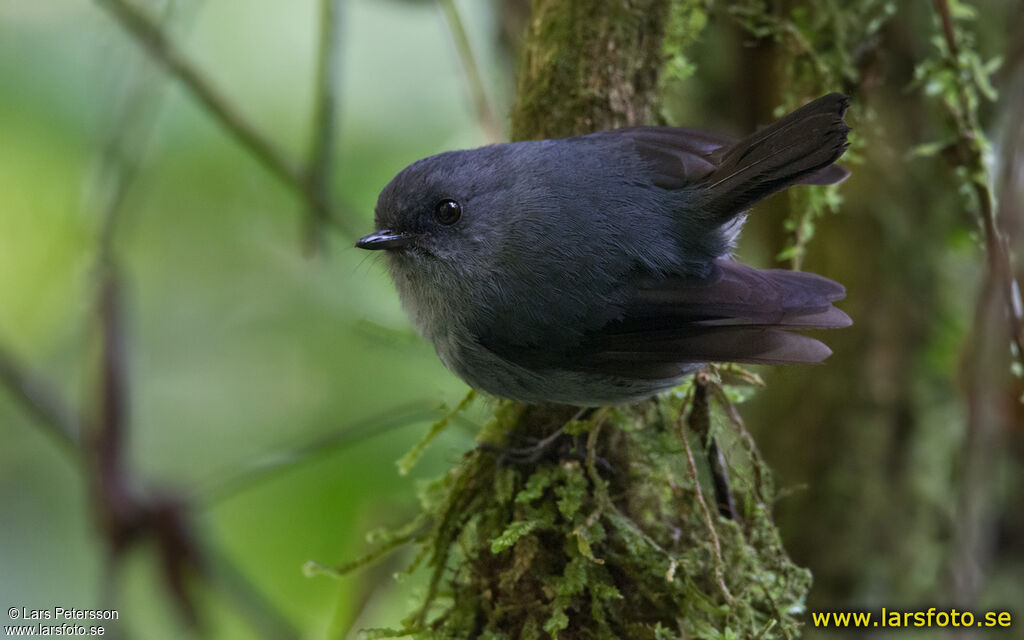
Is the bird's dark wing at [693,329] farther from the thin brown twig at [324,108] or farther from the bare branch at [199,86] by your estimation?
the bare branch at [199,86]

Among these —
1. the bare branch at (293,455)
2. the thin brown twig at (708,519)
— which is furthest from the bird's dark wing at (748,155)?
the bare branch at (293,455)

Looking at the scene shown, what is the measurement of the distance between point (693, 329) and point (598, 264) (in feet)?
1.02

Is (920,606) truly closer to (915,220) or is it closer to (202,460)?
(915,220)

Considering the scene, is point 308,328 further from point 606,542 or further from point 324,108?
point 606,542

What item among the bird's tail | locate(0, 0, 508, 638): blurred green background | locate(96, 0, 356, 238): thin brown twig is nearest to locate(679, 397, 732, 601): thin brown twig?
the bird's tail

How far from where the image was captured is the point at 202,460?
4.95m

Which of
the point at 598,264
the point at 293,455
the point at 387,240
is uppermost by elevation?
the point at 387,240

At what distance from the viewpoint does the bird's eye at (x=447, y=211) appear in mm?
2568

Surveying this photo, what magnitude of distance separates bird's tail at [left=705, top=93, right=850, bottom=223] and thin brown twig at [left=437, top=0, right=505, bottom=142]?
139cm

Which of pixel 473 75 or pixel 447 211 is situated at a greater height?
pixel 473 75

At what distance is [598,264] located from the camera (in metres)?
2.36

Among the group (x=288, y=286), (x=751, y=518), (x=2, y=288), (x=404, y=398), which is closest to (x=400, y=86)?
(x=288, y=286)

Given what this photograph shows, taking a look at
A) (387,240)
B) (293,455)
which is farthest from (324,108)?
(293,455)

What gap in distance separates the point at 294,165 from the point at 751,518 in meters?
2.12
